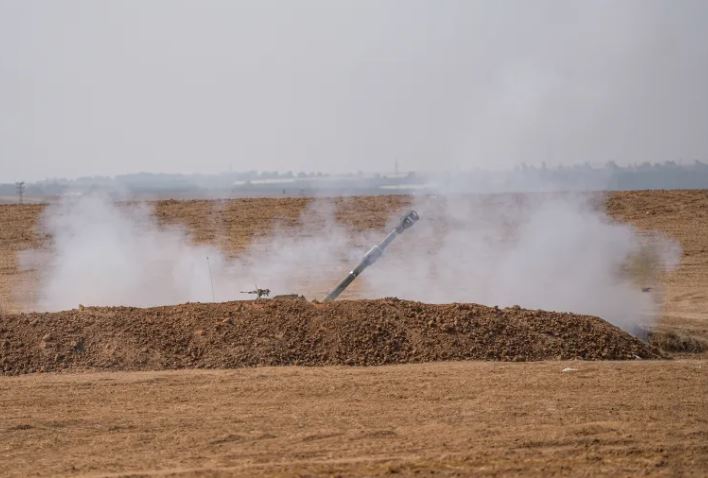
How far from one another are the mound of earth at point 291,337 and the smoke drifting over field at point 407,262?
10.9ft

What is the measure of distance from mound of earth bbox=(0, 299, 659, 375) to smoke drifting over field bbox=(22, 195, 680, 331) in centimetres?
333

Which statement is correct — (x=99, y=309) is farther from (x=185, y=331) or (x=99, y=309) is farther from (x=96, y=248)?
(x=96, y=248)

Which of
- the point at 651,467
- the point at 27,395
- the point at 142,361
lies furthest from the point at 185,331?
the point at 651,467

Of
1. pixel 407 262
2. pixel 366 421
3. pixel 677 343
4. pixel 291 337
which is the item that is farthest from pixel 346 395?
pixel 407 262

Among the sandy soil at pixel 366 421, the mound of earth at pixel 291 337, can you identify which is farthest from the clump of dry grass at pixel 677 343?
the sandy soil at pixel 366 421

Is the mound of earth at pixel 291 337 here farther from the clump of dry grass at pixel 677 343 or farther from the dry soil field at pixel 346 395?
the clump of dry grass at pixel 677 343

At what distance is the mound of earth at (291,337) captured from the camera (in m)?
13.6

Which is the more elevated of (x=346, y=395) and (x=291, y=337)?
(x=291, y=337)

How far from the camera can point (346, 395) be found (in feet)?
38.8

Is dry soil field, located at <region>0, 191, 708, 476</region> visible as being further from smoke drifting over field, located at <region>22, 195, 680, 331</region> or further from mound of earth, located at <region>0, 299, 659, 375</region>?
smoke drifting over field, located at <region>22, 195, 680, 331</region>

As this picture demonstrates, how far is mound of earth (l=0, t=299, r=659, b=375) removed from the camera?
13.6 meters

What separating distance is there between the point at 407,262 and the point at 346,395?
14.0 m

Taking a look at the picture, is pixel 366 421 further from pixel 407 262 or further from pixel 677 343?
pixel 407 262

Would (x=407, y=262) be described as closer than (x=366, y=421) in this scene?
No
